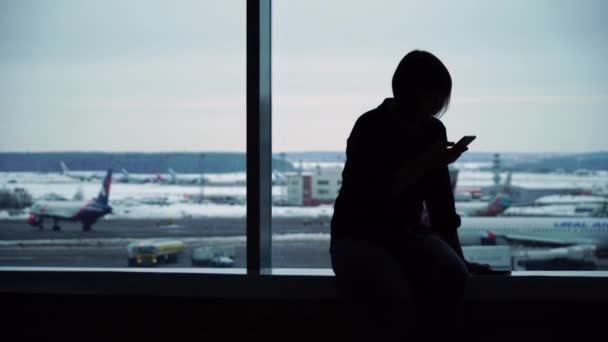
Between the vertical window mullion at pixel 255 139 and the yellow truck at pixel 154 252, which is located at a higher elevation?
the vertical window mullion at pixel 255 139

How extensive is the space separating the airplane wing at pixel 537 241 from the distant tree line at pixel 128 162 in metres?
4.12

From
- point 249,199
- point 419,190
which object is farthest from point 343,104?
point 419,190

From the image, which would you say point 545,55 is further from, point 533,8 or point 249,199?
point 249,199

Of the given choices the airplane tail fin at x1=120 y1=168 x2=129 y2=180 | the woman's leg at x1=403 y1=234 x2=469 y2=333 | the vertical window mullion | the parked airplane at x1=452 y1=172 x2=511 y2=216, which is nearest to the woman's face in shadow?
the woman's leg at x1=403 y1=234 x2=469 y2=333

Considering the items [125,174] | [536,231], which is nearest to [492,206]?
[536,231]

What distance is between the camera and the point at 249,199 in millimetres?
2031

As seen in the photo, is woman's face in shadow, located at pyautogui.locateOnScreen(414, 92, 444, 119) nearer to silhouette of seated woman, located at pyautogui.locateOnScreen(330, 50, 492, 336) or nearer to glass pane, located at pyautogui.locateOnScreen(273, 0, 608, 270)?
silhouette of seated woman, located at pyautogui.locateOnScreen(330, 50, 492, 336)

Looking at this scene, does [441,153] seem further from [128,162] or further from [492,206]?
[492,206]

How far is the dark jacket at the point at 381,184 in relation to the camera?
1.17 m

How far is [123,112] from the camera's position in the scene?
4328 mm

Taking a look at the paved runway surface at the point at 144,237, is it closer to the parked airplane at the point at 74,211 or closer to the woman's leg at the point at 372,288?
the parked airplane at the point at 74,211

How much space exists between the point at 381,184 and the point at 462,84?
1.92 m

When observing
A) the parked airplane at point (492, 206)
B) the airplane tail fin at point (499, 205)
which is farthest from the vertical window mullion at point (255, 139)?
the airplane tail fin at point (499, 205)

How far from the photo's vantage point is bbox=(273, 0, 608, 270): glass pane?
273 cm
